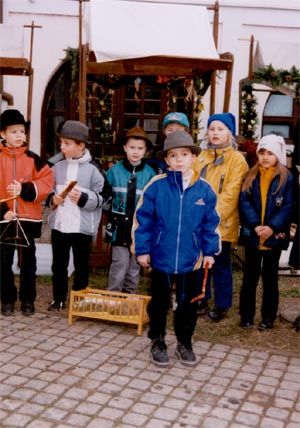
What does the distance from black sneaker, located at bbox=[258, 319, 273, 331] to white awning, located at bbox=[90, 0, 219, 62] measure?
2754 mm

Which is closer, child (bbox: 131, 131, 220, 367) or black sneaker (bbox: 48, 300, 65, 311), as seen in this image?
child (bbox: 131, 131, 220, 367)

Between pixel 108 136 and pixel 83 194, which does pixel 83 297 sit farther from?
pixel 108 136

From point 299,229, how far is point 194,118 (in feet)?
12.0

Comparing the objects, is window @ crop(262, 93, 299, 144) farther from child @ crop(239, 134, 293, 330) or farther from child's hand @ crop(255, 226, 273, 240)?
child's hand @ crop(255, 226, 273, 240)

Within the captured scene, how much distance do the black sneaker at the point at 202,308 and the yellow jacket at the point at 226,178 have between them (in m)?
0.71

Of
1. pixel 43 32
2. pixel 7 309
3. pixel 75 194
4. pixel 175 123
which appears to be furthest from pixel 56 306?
pixel 43 32

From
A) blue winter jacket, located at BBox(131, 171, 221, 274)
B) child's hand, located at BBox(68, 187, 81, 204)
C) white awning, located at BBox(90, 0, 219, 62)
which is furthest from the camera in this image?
white awning, located at BBox(90, 0, 219, 62)

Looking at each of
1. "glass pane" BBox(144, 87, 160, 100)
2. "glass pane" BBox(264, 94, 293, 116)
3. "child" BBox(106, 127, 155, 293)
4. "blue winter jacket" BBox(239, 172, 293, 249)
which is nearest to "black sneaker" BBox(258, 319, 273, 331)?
"blue winter jacket" BBox(239, 172, 293, 249)

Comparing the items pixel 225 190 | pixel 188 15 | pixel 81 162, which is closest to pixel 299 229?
pixel 225 190

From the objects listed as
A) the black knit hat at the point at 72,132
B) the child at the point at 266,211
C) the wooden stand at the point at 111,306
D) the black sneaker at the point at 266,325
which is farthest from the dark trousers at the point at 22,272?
the black sneaker at the point at 266,325

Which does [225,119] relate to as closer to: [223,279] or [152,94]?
[223,279]

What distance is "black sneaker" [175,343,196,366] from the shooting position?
4168 millimetres

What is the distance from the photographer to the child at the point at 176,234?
404cm

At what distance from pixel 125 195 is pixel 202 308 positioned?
124 cm
